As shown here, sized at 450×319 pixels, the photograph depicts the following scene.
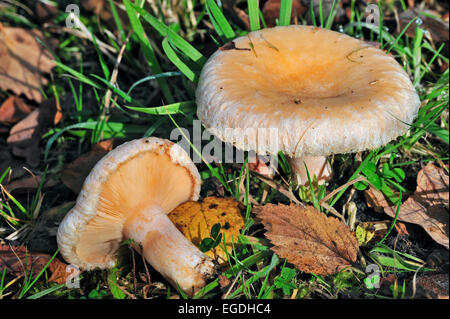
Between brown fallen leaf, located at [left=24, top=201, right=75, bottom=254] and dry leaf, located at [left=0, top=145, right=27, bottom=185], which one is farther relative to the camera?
dry leaf, located at [left=0, top=145, right=27, bottom=185]

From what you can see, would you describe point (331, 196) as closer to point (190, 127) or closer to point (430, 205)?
point (430, 205)

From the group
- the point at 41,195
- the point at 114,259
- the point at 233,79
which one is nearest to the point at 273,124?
the point at 233,79

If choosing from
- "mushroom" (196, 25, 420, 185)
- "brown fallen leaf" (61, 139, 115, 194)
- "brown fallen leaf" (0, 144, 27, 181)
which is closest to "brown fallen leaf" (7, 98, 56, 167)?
"brown fallen leaf" (0, 144, 27, 181)

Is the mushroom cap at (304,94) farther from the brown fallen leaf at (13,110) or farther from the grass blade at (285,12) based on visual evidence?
the brown fallen leaf at (13,110)

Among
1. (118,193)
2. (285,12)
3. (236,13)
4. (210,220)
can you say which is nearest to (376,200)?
(210,220)

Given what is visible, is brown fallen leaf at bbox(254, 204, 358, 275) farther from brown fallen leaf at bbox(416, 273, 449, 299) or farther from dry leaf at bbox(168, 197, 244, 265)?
brown fallen leaf at bbox(416, 273, 449, 299)

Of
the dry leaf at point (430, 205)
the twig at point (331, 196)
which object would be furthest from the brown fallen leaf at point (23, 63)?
the dry leaf at point (430, 205)
